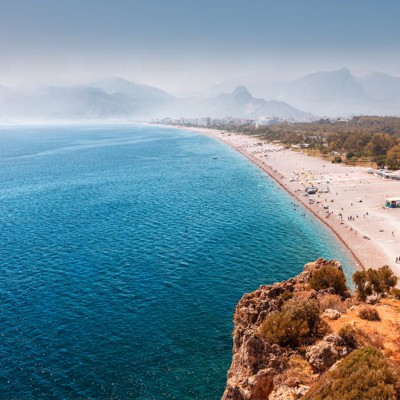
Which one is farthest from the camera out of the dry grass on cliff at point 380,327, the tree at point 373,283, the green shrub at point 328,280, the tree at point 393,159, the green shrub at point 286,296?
the tree at point 393,159

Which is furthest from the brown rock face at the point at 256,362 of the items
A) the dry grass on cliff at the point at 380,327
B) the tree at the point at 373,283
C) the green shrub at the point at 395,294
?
the green shrub at the point at 395,294

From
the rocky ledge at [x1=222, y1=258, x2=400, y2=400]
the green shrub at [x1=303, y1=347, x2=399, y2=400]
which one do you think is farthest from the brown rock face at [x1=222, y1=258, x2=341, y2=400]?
the green shrub at [x1=303, y1=347, x2=399, y2=400]

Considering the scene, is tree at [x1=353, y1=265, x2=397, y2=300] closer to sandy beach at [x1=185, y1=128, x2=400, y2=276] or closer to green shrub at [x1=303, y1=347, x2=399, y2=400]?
sandy beach at [x1=185, y1=128, x2=400, y2=276]

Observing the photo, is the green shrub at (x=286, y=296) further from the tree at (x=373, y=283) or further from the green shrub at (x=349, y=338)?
the tree at (x=373, y=283)

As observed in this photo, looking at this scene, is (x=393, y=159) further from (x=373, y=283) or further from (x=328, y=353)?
(x=328, y=353)

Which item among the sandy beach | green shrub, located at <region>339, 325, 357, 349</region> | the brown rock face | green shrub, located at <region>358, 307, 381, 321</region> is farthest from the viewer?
the sandy beach

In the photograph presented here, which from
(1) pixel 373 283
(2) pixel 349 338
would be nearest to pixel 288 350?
(2) pixel 349 338
